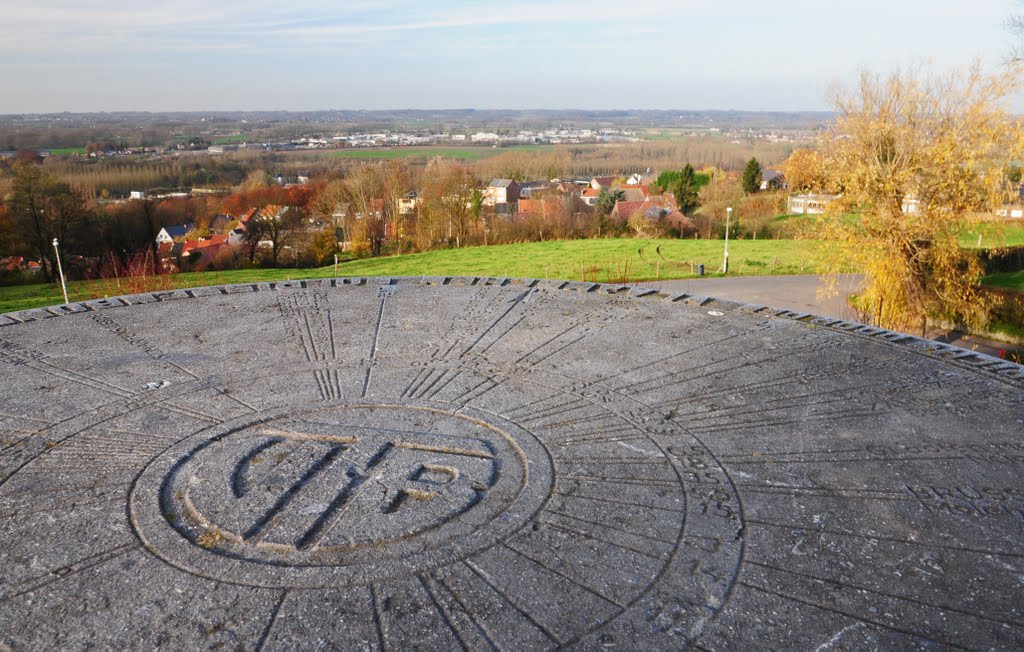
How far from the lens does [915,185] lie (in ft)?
56.2

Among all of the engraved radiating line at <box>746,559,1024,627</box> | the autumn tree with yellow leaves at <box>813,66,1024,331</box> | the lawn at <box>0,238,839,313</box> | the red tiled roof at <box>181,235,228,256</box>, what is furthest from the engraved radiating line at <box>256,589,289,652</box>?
the red tiled roof at <box>181,235,228,256</box>

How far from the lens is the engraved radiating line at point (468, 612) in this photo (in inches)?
139

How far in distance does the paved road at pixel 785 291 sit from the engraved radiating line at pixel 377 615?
1871cm

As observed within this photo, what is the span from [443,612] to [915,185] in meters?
17.5

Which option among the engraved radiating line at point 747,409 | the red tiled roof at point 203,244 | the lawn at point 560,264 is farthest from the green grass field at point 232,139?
the engraved radiating line at point 747,409

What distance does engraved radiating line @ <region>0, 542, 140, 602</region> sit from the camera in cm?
396

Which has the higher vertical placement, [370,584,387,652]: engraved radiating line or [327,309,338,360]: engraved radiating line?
[327,309,338,360]: engraved radiating line

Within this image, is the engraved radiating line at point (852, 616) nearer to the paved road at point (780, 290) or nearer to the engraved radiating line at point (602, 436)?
the engraved radiating line at point (602, 436)

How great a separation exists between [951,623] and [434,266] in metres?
28.6

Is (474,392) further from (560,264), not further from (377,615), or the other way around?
(560,264)

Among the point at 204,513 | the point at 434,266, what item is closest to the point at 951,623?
the point at 204,513

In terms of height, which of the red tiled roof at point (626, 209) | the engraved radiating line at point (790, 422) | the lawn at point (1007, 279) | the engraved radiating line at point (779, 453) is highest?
the engraved radiating line at point (790, 422)

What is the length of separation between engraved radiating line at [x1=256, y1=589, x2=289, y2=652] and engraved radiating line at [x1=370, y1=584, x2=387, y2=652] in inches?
19.1

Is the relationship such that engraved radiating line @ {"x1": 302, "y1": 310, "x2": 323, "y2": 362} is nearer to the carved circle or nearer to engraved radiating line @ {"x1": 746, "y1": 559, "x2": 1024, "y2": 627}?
the carved circle
